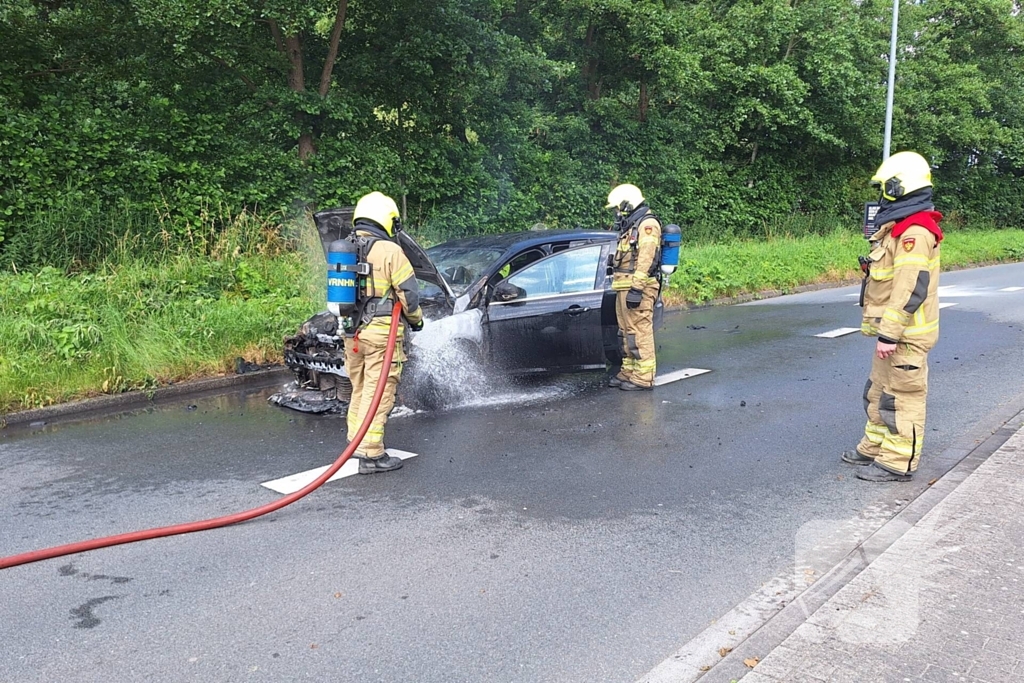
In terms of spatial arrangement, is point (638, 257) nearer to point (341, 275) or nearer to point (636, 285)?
point (636, 285)

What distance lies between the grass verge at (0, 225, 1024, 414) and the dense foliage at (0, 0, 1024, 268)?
1.17 metres

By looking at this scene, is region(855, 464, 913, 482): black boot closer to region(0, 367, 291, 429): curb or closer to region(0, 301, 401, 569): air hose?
region(0, 301, 401, 569): air hose

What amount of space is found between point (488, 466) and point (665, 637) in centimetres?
239

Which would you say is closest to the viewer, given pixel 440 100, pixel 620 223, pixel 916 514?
pixel 916 514

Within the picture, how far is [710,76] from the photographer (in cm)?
2053

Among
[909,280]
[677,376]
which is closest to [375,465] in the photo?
[909,280]

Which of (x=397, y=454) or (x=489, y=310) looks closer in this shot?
(x=397, y=454)

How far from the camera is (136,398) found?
7.57m

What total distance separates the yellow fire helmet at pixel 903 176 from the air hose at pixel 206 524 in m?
3.18

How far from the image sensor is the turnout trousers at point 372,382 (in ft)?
17.7

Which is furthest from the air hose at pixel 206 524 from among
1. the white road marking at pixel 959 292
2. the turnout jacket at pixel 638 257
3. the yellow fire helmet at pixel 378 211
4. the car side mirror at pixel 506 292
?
the white road marking at pixel 959 292

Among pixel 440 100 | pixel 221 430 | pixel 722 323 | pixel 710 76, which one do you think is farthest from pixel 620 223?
pixel 710 76

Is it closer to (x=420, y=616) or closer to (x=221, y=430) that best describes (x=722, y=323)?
(x=221, y=430)

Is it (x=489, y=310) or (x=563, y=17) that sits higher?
(x=563, y=17)
